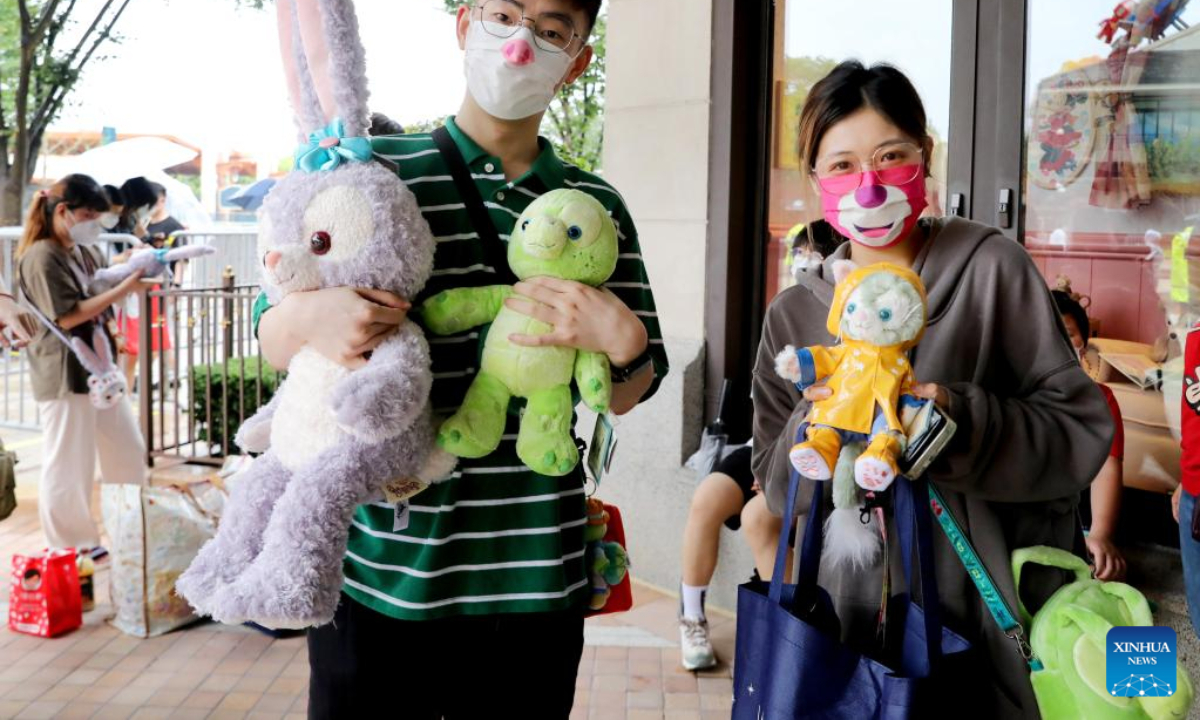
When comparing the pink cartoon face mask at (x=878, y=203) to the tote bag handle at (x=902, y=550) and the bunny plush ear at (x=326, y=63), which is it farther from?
the bunny plush ear at (x=326, y=63)

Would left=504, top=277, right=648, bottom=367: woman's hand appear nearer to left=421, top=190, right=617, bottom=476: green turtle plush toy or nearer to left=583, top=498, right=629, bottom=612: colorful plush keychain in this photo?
left=421, top=190, right=617, bottom=476: green turtle plush toy

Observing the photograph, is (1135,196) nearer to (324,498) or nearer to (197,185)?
(324,498)

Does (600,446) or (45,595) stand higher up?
(600,446)

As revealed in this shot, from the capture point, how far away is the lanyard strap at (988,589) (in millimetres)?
1625

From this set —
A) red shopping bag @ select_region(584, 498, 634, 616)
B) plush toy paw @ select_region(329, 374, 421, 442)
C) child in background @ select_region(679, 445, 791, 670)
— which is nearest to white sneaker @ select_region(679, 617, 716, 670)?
child in background @ select_region(679, 445, 791, 670)

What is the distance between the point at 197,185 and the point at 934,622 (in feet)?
63.6

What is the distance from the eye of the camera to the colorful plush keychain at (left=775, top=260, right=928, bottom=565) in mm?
1558

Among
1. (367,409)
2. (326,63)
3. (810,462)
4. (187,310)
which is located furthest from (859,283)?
(187,310)

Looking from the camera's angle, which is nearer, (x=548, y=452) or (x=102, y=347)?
(x=548, y=452)

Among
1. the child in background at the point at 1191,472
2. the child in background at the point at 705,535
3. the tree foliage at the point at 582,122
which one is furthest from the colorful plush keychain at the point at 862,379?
the tree foliage at the point at 582,122

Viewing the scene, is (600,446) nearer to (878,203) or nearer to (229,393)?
(878,203)

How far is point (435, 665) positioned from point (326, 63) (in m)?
0.94

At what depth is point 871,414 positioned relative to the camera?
158 cm

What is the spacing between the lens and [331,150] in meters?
1.58
